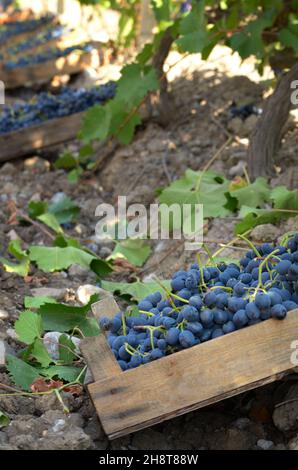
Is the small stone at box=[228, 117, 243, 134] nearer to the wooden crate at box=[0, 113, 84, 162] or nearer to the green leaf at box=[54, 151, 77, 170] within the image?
the green leaf at box=[54, 151, 77, 170]

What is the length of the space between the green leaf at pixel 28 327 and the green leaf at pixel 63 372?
0.48ft

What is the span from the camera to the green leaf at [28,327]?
276cm

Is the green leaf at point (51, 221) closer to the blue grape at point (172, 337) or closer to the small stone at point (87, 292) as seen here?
the small stone at point (87, 292)

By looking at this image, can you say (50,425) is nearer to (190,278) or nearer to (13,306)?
(190,278)

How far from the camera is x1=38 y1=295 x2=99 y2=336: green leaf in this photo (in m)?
2.77

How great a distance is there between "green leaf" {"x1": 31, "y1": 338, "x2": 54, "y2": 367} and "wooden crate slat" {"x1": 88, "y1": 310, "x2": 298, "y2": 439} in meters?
0.50

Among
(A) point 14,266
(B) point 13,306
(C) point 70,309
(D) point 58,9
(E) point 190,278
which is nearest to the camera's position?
(E) point 190,278

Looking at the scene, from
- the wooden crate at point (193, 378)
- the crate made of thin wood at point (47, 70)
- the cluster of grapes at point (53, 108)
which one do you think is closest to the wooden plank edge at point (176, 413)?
the wooden crate at point (193, 378)

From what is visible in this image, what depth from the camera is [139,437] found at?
2.30 m

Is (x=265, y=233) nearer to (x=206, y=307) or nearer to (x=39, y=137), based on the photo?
(x=206, y=307)

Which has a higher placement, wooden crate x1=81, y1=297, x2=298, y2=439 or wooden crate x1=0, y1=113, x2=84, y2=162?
wooden crate x1=81, y1=297, x2=298, y2=439

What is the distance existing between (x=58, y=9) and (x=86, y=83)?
3.07m

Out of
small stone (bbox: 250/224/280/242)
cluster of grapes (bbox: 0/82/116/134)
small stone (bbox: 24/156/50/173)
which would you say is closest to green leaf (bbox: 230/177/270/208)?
small stone (bbox: 250/224/280/242)

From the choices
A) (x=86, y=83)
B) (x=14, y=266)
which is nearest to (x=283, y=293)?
(x=14, y=266)
